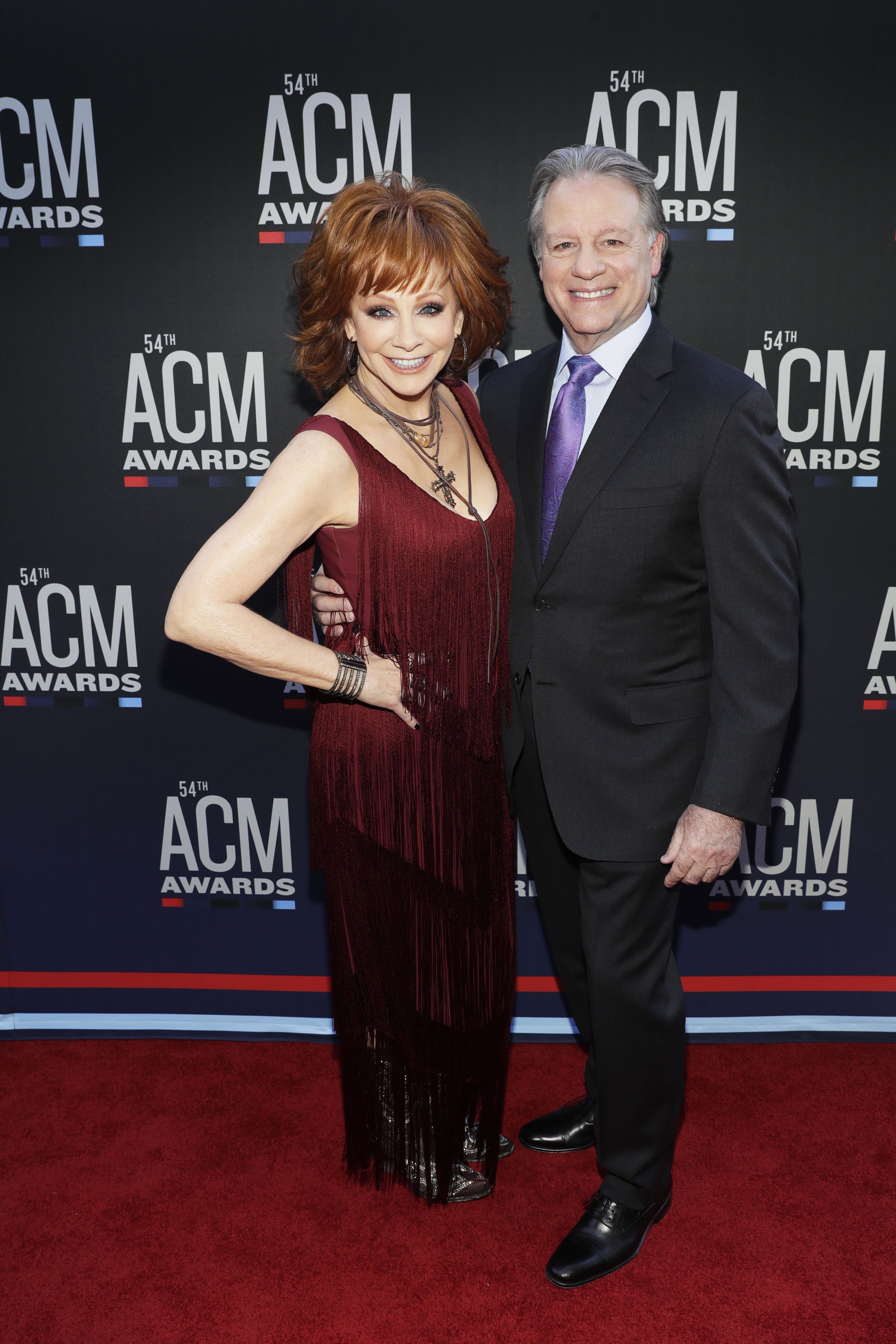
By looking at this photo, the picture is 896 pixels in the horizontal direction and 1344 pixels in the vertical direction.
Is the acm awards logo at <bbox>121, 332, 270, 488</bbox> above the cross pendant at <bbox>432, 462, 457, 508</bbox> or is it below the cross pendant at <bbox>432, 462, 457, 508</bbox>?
above

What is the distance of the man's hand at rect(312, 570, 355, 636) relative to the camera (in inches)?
74.9

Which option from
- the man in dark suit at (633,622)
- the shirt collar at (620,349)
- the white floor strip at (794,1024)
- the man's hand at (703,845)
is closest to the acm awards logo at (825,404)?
the man in dark suit at (633,622)

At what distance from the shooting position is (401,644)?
1866 millimetres

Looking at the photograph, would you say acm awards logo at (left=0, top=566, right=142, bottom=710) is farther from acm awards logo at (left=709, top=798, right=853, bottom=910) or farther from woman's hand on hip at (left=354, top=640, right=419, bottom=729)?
acm awards logo at (left=709, top=798, right=853, bottom=910)

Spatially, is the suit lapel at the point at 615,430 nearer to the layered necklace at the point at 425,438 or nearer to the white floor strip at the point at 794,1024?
the layered necklace at the point at 425,438

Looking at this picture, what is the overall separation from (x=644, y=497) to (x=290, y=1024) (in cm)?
187

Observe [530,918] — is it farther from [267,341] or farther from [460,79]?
[460,79]

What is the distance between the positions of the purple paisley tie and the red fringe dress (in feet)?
0.27

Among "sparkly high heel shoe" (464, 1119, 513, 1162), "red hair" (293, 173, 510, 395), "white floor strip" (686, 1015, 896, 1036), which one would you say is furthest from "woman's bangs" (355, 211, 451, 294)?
"white floor strip" (686, 1015, 896, 1036)

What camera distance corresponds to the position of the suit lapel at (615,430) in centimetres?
178

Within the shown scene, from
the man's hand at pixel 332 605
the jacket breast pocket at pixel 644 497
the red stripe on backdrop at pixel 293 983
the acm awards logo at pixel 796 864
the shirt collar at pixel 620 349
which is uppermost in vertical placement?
the shirt collar at pixel 620 349

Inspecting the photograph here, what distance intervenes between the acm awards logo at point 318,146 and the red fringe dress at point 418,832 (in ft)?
2.02

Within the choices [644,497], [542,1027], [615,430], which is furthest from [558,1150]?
[615,430]

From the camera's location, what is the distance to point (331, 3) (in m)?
2.24
